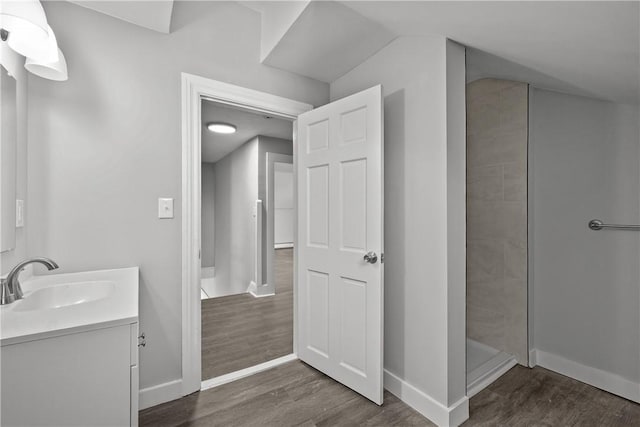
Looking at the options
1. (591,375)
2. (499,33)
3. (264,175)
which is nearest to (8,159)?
(499,33)

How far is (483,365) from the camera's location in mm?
2072

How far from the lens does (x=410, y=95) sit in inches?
68.2

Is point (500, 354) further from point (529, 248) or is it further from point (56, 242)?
point (56, 242)

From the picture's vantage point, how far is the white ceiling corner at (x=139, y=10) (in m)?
1.54

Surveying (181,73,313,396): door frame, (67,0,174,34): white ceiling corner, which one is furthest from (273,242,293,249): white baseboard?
(67,0,174,34): white ceiling corner

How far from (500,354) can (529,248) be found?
2.83ft

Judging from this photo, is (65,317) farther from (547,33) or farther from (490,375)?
(490,375)

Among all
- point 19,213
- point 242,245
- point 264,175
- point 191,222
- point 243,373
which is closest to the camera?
point 19,213

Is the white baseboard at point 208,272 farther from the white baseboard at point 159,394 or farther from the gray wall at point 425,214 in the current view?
the gray wall at point 425,214

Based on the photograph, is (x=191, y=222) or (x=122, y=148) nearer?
(x=122, y=148)

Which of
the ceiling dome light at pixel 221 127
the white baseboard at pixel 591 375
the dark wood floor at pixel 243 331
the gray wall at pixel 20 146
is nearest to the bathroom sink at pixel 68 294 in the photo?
the gray wall at pixel 20 146

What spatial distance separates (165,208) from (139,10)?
44.0 inches

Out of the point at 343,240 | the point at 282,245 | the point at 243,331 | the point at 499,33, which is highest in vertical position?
the point at 499,33

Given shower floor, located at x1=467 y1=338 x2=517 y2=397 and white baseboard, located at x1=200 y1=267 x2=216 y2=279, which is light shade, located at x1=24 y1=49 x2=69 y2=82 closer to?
shower floor, located at x1=467 y1=338 x2=517 y2=397
